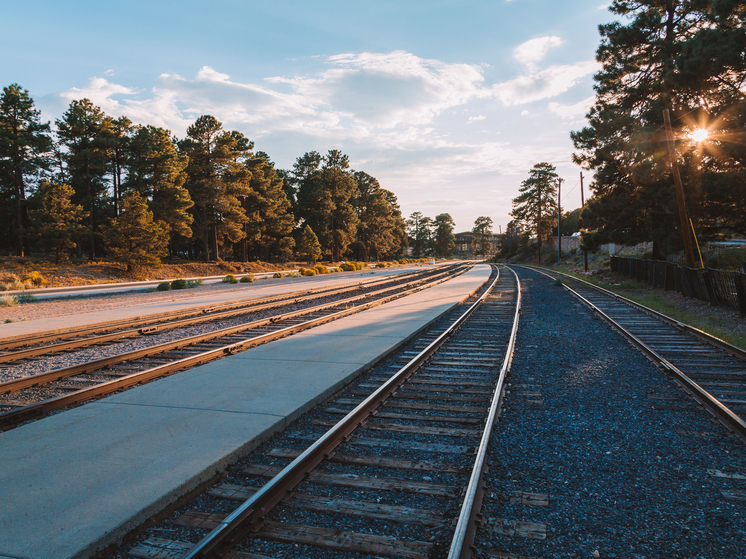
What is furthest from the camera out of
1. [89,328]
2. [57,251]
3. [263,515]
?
[57,251]

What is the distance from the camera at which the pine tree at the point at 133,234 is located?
32.8 meters

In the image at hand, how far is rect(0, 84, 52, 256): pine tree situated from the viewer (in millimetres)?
37562

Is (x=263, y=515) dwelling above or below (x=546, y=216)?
below

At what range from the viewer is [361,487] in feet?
11.8

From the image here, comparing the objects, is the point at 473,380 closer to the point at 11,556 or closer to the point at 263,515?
the point at 263,515

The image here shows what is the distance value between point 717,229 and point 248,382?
82.4 feet

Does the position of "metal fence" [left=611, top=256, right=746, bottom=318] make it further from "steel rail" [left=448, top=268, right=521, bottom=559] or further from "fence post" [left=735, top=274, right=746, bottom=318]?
"steel rail" [left=448, top=268, right=521, bottom=559]

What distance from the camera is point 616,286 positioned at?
926 inches

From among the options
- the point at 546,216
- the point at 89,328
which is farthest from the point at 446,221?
the point at 89,328

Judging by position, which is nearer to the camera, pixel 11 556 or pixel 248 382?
pixel 11 556

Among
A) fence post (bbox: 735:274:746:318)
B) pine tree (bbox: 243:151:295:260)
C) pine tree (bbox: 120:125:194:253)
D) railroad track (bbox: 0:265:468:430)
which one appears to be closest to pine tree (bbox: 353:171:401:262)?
pine tree (bbox: 243:151:295:260)

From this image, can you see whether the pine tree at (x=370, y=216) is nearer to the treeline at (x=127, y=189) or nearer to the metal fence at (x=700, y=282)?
the treeline at (x=127, y=189)

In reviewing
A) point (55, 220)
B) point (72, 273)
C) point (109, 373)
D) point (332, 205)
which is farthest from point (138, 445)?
point (332, 205)

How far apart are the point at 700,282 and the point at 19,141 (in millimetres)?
49945
